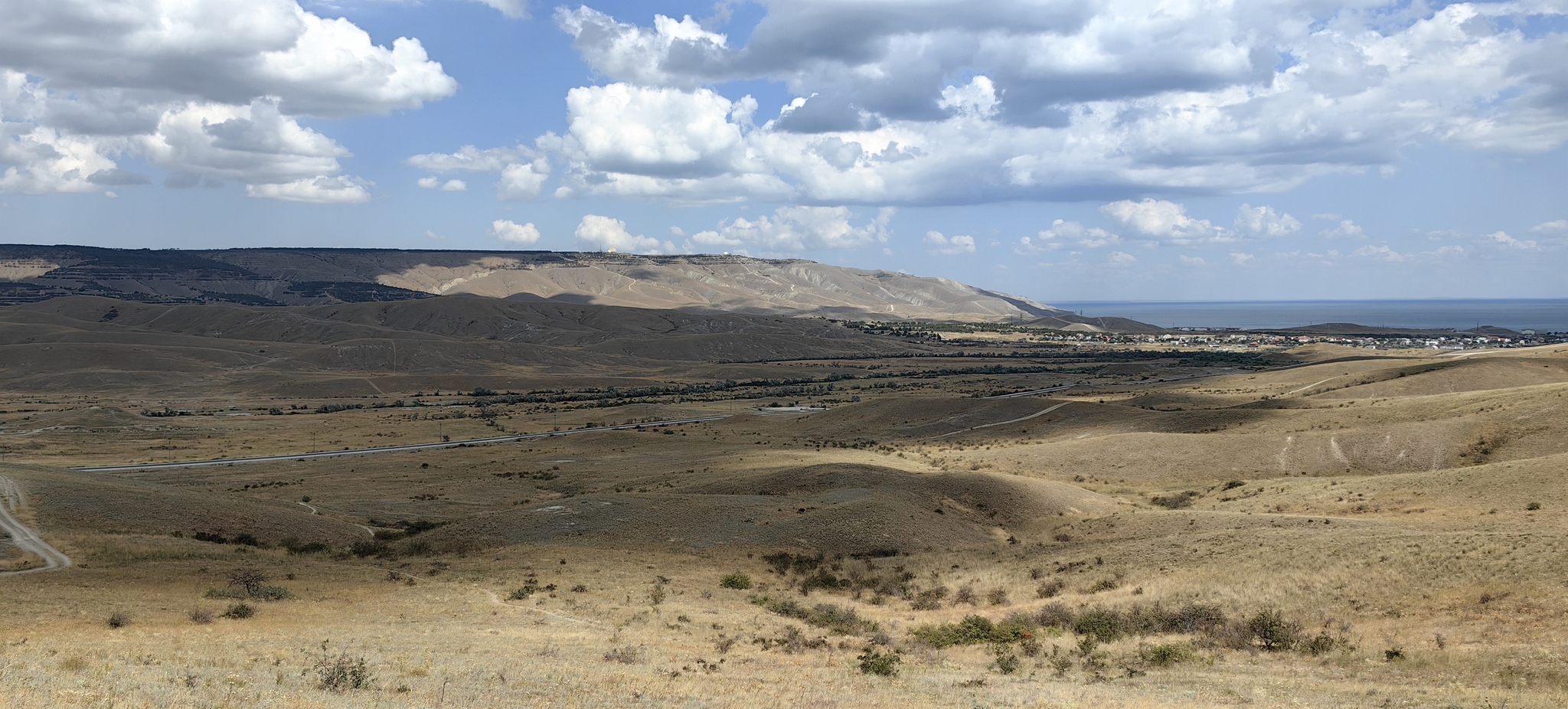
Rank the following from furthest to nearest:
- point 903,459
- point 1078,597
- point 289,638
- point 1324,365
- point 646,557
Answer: point 1324,365 < point 903,459 < point 646,557 < point 1078,597 < point 289,638

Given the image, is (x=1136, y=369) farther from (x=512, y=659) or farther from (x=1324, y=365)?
(x=512, y=659)

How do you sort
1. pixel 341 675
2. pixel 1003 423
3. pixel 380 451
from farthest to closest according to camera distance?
pixel 1003 423 → pixel 380 451 → pixel 341 675

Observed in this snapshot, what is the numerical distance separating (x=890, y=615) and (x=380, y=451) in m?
63.0

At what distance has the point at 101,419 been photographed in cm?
9556

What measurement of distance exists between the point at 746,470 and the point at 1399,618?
131 ft

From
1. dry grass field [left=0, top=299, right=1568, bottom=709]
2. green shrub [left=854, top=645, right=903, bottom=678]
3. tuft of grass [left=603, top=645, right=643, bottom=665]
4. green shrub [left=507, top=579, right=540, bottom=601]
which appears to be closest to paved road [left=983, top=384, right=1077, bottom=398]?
dry grass field [left=0, top=299, right=1568, bottom=709]

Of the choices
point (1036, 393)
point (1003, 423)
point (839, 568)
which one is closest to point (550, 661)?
point (839, 568)

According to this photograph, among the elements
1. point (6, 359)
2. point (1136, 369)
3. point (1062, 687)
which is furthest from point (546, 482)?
point (6, 359)

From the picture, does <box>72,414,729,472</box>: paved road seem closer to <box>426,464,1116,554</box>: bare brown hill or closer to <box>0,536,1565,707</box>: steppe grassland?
<box>426,464,1116,554</box>: bare brown hill

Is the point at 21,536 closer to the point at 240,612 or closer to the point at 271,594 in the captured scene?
the point at 271,594

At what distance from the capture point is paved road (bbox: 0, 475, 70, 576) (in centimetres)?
3170

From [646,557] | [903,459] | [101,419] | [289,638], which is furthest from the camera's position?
[101,419]

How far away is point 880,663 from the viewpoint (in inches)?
921

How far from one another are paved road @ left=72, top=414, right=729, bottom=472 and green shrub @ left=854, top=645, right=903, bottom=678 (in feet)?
208
